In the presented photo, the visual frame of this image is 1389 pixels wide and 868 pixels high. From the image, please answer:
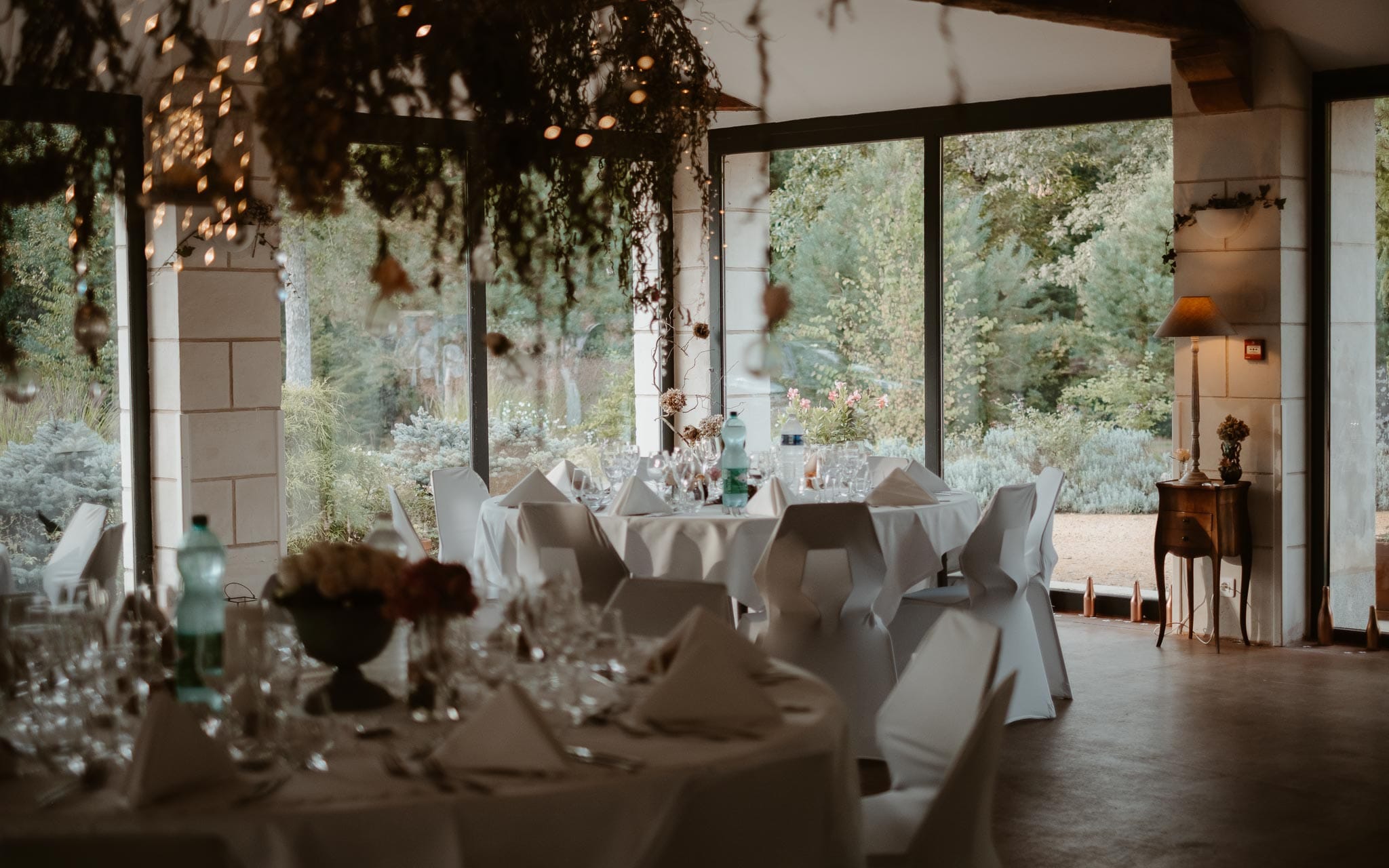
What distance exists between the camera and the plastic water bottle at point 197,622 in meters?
2.75

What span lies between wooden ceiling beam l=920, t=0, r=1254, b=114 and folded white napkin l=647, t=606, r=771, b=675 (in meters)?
4.22

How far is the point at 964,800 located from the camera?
2562 millimetres

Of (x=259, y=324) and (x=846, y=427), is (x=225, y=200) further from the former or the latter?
(x=846, y=427)

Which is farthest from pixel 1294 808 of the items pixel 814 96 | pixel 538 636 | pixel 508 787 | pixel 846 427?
pixel 814 96

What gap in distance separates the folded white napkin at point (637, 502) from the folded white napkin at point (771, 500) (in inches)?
14.1

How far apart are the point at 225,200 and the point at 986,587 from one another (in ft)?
13.3

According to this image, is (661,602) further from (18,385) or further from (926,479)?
(926,479)

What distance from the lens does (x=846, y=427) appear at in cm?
880

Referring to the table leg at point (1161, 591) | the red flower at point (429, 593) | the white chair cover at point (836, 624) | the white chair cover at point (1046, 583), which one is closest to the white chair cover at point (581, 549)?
the white chair cover at point (836, 624)

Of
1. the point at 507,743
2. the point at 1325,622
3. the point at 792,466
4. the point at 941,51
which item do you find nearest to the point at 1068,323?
the point at 941,51

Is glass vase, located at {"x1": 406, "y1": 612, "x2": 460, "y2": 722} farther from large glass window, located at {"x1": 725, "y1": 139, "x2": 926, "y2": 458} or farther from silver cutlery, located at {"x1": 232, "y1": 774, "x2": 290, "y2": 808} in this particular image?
large glass window, located at {"x1": 725, "y1": 139, "x2": 926, "y2": 458}

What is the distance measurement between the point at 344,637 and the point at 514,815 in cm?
78

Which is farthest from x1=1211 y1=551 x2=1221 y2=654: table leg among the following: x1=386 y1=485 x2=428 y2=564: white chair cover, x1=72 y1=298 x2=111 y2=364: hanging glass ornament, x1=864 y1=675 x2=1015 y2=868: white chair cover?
x1=72 y1=298 x2=111 y2=364: hanging glass ornament

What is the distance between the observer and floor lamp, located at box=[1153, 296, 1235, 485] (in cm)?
697
